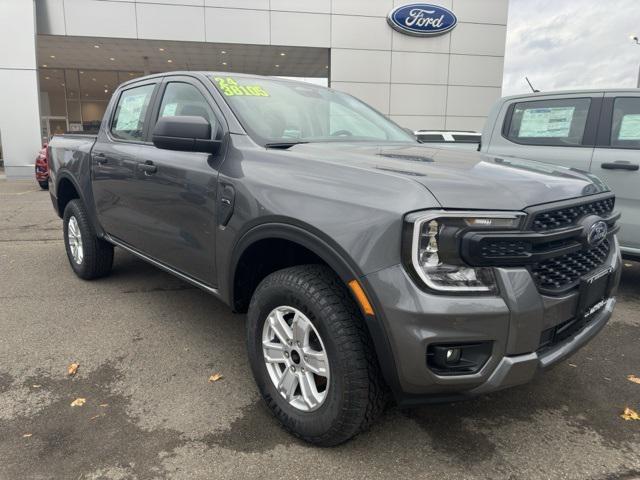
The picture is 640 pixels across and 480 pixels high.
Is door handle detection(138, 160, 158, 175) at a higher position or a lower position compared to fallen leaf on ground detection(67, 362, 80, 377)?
higher

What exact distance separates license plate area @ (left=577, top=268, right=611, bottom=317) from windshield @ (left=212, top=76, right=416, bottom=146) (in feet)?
5.31

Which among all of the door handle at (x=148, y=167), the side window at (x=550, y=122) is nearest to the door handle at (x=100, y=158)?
the door handle at (x=148, y=167)

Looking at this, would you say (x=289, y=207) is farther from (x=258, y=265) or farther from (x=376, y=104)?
(x=376, y=104)

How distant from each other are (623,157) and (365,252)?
11.8ft

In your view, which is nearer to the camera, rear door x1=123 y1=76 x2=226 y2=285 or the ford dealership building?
rear door x1=123 y1=76 x2=226 y2=285

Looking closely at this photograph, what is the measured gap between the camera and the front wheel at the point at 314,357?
6.74 ft

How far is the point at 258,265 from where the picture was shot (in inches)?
109

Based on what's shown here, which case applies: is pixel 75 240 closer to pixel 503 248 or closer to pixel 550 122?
pixel 503 248

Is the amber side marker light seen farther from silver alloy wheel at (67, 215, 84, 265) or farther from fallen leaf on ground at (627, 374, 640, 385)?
silver alloy wheel at (67, 215, 84, 265)

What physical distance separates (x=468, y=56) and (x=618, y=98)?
45.4ft

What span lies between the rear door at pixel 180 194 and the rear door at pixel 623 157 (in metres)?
3.56

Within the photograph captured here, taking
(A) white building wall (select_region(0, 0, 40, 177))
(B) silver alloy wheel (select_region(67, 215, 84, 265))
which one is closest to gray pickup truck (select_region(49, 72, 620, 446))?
(B) silver alloy wheel (select_region(67, 215, 84, 265))

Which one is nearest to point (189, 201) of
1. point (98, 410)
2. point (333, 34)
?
point (98, 410)

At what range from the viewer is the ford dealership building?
15242mm
